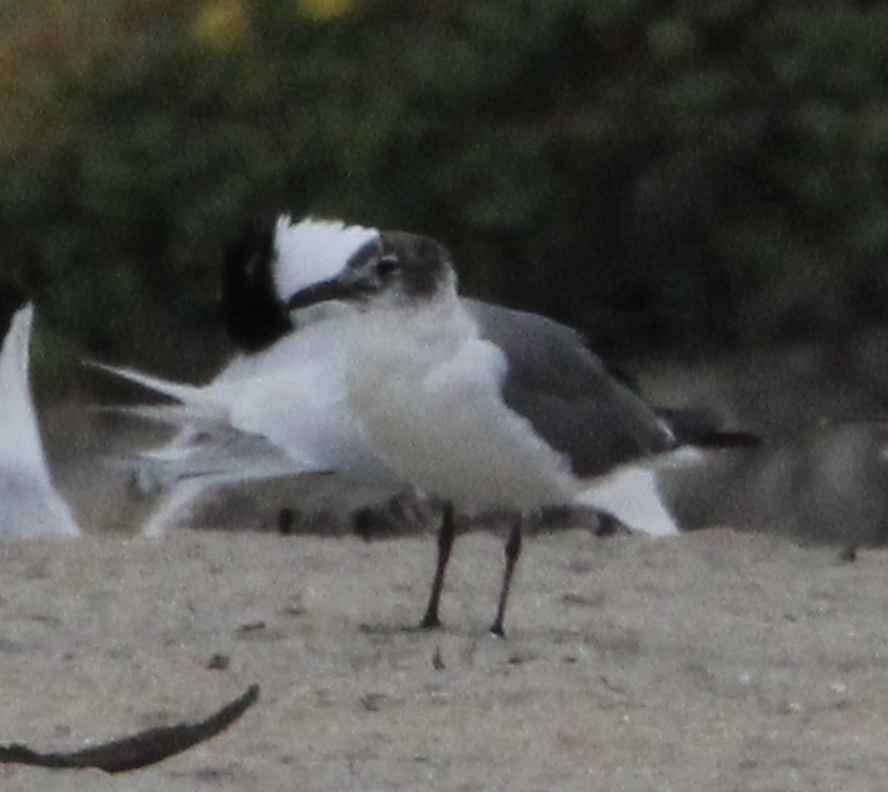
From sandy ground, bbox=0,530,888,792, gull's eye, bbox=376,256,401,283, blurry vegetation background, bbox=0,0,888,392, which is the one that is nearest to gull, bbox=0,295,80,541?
sandy ground, bbox=0,530,888,792

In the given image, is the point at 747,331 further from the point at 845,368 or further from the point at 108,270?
the point at 108,270

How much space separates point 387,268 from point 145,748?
7.71 ft

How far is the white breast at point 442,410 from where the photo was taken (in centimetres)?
536

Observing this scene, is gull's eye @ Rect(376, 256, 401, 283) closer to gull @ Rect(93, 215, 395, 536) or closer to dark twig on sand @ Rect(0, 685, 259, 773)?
gull @ Rect(93, 215, 395, 536)

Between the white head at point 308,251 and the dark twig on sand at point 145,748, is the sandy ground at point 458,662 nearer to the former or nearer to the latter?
the dark twig on sand at point 145,748

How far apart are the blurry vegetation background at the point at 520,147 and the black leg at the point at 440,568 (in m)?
3.07

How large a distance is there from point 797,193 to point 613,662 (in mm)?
3868

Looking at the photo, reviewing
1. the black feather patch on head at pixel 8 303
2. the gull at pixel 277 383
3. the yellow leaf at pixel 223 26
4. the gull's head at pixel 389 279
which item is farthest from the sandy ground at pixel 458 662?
the yellow leaf at pixel 223 26

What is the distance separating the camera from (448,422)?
17.6 feet

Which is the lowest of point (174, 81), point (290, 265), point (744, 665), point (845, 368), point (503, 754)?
point (503, 754)

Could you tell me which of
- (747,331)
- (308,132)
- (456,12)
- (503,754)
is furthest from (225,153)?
(503,754)

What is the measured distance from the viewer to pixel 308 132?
8977 millimetres

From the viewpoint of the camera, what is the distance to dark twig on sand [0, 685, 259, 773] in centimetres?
314

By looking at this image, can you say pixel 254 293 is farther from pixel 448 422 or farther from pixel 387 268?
pixel 448 422
